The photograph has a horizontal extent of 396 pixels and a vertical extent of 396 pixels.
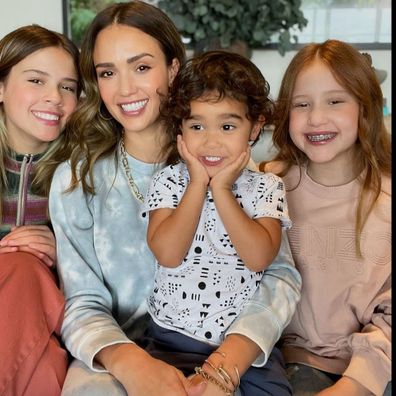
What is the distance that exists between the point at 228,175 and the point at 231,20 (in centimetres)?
172

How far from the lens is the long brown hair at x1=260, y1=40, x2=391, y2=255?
4.68 ft

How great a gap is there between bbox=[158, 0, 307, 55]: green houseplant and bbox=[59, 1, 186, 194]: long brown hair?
4.31ft

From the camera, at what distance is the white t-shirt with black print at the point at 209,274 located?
4.14 ft

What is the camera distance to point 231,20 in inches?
109

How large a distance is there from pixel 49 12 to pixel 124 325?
2112mm

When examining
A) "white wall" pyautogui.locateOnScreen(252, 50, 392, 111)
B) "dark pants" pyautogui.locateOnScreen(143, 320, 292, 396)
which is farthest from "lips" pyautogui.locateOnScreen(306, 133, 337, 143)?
"white wall" pyautogui.locateOnScreen(252, 50, 392, 111)

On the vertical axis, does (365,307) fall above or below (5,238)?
below

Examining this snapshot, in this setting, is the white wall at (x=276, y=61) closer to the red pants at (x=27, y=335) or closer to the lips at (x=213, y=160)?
the lips at (x=213, y=160)

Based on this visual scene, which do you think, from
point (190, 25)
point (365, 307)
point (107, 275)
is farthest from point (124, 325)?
point (190, 25)

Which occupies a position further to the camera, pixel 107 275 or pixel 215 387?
pixel 107 275

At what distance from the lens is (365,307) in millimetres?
1400

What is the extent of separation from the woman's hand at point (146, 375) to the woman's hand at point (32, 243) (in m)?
0.33

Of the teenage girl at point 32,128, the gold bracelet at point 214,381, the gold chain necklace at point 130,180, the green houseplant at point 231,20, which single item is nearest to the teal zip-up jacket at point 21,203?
the teenage girl at point 32,128

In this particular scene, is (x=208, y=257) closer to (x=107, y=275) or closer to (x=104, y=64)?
(x=107, y=275)
